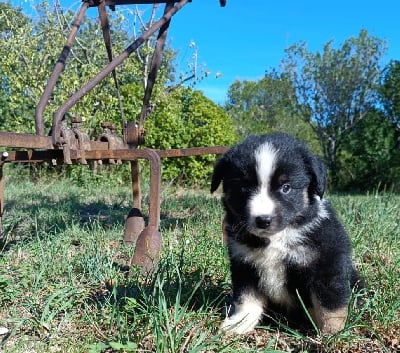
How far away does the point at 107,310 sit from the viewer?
8.60 feet

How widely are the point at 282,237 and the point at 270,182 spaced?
1.03 feet

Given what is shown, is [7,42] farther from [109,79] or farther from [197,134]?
[197,134]

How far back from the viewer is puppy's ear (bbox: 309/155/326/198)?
8.54ft

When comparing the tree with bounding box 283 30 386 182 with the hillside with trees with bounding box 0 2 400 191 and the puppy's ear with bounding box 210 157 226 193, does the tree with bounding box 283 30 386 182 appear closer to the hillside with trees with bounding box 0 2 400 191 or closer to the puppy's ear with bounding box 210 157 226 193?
the hillside with trees with bounding box 0 2 400 191

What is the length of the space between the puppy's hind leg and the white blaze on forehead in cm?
54

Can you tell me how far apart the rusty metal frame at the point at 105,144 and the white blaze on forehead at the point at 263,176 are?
1001 mm

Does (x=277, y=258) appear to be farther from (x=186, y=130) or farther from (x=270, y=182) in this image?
(x=186, y=130)

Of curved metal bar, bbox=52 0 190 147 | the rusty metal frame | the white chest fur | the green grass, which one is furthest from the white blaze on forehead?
curved metal bar, bbox=52 0 190 147

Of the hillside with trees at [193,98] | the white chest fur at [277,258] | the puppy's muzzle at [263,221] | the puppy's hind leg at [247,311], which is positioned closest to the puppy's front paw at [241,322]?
the puppy's hind leg at [247,311]

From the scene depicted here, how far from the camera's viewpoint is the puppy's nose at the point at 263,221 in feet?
7.82

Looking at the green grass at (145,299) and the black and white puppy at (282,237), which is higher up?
the black and white puppy at (282,237)

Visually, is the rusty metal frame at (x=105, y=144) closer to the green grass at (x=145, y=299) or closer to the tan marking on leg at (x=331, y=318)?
the green grass at (x=145, y=299)

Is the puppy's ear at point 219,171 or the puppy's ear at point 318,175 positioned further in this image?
the puppy's ear at point 219,171

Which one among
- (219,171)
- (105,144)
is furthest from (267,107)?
(219,171)
